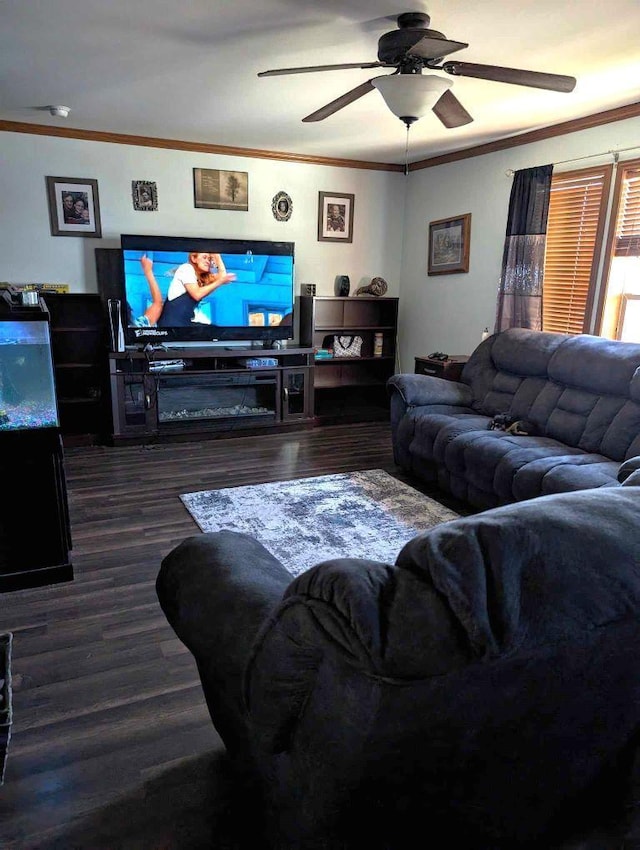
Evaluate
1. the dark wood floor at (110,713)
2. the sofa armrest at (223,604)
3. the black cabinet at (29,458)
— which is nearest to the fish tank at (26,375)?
the black cabinet at (29,458)

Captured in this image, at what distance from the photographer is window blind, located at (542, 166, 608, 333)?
4.00 metres

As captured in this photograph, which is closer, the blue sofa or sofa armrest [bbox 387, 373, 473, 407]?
the blue sofa

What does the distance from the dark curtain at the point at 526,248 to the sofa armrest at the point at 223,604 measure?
3675 millimetres

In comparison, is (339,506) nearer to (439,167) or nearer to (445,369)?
(445,369)

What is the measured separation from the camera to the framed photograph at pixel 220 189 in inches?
202

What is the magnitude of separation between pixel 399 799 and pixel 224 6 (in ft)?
9.22

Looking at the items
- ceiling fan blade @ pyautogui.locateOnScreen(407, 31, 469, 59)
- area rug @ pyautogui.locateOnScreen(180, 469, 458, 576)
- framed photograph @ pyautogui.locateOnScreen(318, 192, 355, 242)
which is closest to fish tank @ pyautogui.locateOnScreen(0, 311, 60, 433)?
area rug @ pyautogui.locateOnScreen(180, 469, 458, 576)

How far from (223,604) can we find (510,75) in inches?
96.6

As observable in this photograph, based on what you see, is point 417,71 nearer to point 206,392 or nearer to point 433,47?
point 433,47

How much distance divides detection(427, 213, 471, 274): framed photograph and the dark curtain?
1.90 feet

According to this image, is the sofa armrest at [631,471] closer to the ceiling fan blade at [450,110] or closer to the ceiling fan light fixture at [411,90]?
the ceiling fan light fixture at [411,90]

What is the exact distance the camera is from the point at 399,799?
0.81 metres

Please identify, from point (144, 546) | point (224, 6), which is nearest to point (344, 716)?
point (144, 546)

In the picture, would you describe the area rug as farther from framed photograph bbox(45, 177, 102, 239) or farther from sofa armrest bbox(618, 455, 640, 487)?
framed photograph bbox(45, 177, 102, 239)
